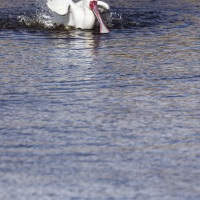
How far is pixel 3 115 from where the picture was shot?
8.89 meters

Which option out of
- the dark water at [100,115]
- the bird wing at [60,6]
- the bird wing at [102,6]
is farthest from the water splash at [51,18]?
the dark water at [100,115]

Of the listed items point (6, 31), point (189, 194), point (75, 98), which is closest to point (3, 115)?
point (75, 98)

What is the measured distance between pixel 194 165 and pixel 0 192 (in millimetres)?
1566

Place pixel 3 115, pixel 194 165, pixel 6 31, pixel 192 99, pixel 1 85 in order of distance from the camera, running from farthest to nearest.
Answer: pixel 6 31, pixel 1 85, pixel 192 99, pixel 3 115, pixel 194 165

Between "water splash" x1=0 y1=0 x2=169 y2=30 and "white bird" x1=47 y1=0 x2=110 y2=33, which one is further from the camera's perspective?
"water splash" x1=0 y1=0 x2=169 y2=30

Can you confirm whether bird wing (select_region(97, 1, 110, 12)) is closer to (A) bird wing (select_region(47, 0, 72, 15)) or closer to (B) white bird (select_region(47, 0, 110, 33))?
(B) white bird (select_region(47, 0, 110, 33))

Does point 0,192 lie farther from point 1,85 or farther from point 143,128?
point 1,85

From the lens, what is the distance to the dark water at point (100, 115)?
6.64 metres

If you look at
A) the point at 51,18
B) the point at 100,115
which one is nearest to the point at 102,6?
the point at 51,18

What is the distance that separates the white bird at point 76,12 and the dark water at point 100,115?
0.98 meters

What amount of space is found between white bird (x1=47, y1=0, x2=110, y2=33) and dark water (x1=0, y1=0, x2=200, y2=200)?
98cm

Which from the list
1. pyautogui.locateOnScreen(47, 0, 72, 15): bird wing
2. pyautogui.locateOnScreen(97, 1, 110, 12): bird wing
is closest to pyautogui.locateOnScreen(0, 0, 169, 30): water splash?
pyautogui.locateOnScreen(97, 1, 110, 12): bird wing

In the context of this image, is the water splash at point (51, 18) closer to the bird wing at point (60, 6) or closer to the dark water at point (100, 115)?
the bird wing at point (60, 6)

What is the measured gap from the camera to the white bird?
54.7 ft
